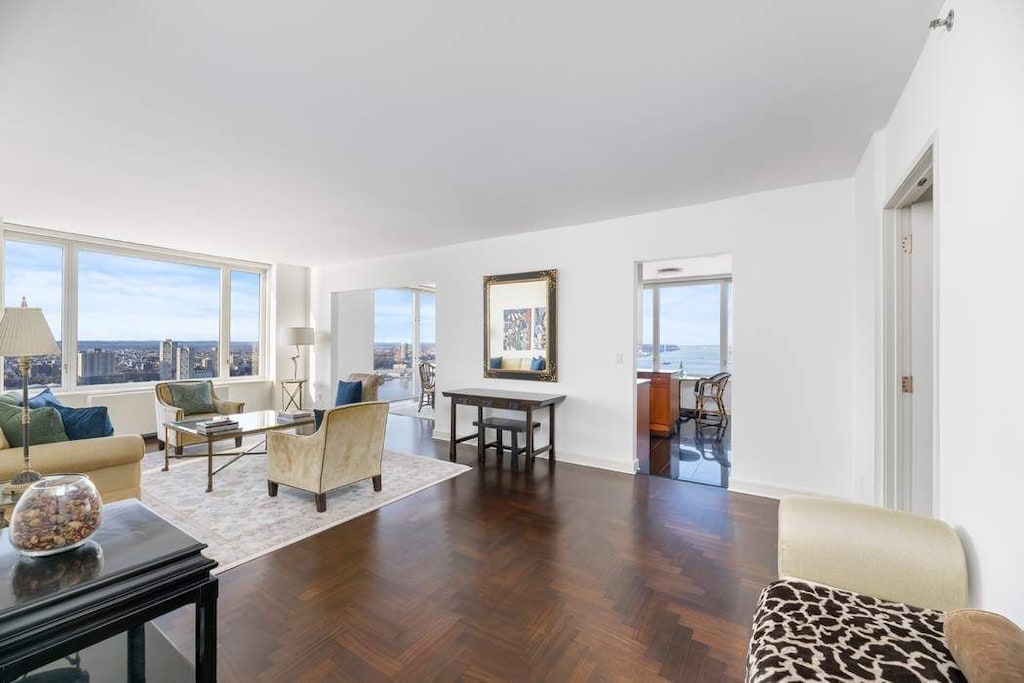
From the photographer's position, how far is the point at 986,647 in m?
0.94

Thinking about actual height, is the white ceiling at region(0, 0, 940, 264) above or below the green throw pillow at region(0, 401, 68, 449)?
above

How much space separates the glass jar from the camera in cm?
131

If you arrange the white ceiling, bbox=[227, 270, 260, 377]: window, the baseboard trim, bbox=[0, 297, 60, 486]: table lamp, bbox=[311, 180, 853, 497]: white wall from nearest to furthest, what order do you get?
the white ceiling, bbox=[0, 297, 60, 486]: table lamp, bbox=[311, 180, 853, 497]: white wall, the baseboard trim, bbox=[227, 270, 260, 377]: window

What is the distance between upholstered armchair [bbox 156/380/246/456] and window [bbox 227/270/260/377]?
1.38 m

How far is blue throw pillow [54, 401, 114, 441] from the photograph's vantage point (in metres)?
3.17

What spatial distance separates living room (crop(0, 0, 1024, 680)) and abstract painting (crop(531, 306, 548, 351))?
187 millimetres

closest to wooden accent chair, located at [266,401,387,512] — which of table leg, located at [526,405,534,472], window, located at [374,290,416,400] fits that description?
table leg, located at [526,405,534,472]

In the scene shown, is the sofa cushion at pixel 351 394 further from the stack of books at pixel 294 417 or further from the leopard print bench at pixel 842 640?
the leopard print bench at pixel 842 640

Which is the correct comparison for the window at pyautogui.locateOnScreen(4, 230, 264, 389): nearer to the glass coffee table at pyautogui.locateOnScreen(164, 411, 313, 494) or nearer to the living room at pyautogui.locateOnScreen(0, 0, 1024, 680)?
the living room at pyautogui.locateOnScreen(0, 0, 1024, 680)

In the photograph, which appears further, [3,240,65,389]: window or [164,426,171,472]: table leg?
[3,240,65,389]: window

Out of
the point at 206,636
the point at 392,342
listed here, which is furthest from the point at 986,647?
the point at 392,342

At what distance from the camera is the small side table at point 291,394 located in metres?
7.14

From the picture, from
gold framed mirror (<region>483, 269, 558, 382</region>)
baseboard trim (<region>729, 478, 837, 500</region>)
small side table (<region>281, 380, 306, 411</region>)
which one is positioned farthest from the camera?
small side table (<region>281, 380, 306, 411</region>)

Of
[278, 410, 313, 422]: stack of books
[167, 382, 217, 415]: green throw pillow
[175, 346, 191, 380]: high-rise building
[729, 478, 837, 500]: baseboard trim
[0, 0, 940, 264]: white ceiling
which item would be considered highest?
[0, 0, 940, 264]: white ceiling
